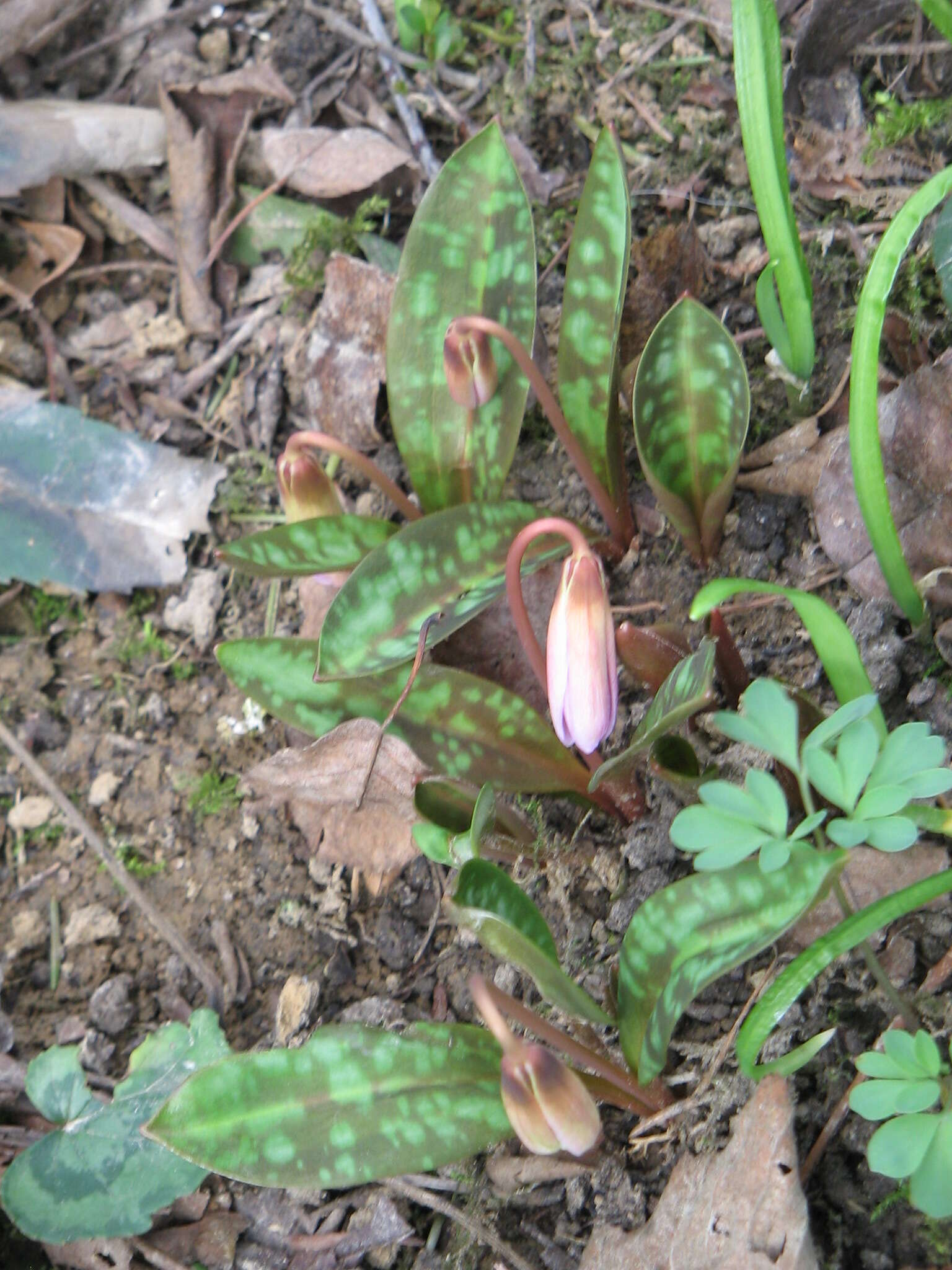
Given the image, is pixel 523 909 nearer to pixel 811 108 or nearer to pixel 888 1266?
pixel 888 1266

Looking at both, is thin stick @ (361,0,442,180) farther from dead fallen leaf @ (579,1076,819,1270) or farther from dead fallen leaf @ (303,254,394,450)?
dead fallen leaf @ (579,1076,819,1270)

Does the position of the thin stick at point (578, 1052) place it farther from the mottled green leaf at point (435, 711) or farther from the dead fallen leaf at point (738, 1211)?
the mottled green leaf at point (435, 711)

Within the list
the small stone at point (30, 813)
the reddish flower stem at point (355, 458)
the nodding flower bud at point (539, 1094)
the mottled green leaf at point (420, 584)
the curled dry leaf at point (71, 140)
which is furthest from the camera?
the curled dry leaf at point (71, 140)

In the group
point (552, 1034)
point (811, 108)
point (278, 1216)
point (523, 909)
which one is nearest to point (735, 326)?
point (811, 108)

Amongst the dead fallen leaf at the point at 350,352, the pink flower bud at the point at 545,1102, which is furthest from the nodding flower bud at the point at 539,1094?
the dead fallen leaf at the point at 350,352

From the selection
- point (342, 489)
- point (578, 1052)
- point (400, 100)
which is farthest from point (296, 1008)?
point (400, 100)

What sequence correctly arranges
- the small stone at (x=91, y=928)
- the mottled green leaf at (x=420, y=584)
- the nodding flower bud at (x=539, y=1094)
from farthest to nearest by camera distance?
the small stone at (x=91, y=928) → the mottled green leaf at (x=420, y=584) → the nodding flower bud at (x=539, y=1094)

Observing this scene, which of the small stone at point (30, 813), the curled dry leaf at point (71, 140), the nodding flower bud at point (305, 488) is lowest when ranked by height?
the small stone at point (30, 813)
